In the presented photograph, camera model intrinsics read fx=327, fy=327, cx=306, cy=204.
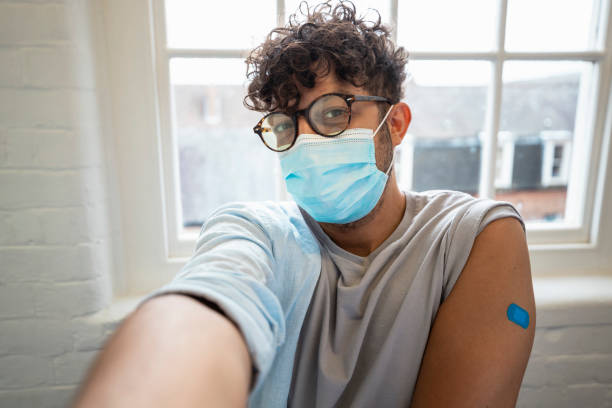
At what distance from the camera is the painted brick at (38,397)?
1021 millimetres

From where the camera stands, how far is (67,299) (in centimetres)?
100

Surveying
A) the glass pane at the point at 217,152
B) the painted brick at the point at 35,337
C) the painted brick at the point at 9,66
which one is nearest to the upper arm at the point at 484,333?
the glass pane at the point at 217,152

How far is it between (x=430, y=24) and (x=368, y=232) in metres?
0.86

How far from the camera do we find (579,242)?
1.35m

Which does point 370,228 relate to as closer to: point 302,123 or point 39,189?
point 302,123

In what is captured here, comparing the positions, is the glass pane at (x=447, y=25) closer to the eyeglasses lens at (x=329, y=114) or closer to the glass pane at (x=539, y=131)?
the glass pane at (x=539, y=131)

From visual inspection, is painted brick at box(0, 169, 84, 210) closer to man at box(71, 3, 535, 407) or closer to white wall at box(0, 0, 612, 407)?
white wall at box(0, 0, 612, 407)

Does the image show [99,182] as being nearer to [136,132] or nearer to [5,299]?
[136,132]

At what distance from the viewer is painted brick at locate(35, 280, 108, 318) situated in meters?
0.99

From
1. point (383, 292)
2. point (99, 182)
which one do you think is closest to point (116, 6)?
point (99, 182)

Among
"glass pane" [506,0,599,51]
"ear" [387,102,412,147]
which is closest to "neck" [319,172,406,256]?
"ear" [387,102,412,147]

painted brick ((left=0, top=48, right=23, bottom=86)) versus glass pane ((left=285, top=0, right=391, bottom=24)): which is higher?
glass pane ((left=285, top=0, right=391, bottom=24))

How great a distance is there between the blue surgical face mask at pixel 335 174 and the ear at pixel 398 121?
106 mm

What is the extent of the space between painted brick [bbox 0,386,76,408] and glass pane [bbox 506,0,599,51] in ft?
6.32
